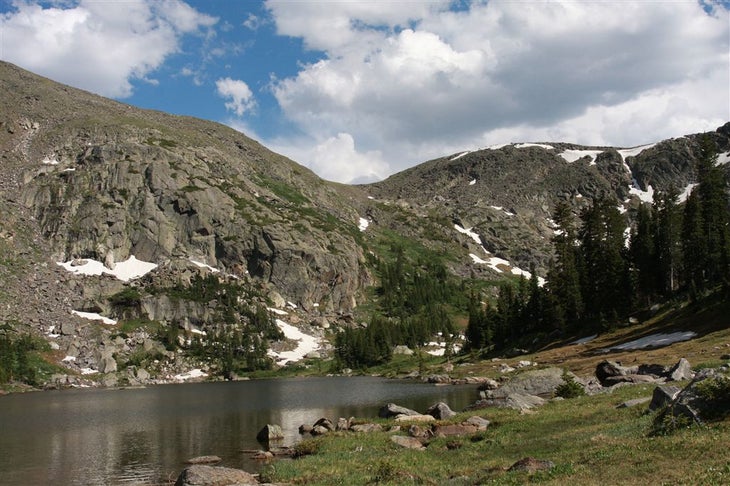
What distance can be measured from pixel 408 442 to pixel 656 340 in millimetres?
50569

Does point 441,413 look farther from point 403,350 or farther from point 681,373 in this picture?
point 403,350

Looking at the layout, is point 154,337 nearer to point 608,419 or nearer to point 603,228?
point 603,228

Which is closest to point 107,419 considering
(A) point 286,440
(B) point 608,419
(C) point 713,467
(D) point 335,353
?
(A) point 286,440

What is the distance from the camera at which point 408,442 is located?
1390 inches

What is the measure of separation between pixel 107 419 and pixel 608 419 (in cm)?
6168

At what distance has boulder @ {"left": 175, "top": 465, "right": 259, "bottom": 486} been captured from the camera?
28.2 meters

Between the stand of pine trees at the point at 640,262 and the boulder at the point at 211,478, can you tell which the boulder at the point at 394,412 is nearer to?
the boulder at the point at 211,478

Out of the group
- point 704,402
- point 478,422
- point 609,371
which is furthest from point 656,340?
point 704,402

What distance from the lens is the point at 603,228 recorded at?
10956 cm

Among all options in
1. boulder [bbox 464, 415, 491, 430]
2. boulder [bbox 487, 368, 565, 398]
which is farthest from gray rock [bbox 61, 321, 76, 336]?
boulder [bbox 464, 415, 491, 430]

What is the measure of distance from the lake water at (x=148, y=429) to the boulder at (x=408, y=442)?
9761 millimetres

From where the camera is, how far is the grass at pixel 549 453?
17.2m

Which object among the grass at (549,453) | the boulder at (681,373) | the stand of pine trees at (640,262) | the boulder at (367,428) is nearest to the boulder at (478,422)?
the grass at (549,453)

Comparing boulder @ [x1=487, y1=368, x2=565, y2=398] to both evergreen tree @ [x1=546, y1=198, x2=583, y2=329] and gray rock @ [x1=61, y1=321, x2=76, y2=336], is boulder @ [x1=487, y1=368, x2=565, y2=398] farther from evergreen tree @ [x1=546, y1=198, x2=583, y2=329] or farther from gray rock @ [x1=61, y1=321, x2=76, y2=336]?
gray rock @ [x1=61, y1=321, x2=76, y2=336]
